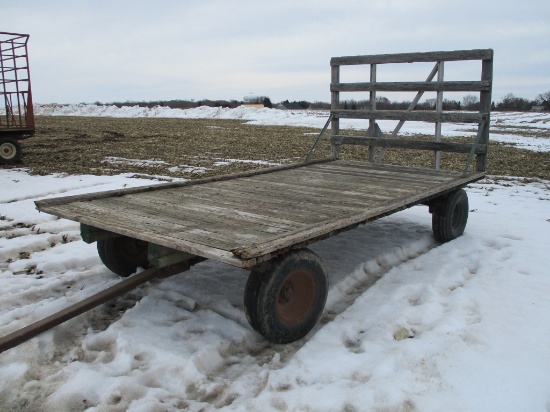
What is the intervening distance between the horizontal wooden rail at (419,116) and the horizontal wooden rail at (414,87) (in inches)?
13.1

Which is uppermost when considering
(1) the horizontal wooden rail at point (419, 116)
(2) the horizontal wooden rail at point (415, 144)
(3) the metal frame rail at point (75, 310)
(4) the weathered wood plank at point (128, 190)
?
(1) the horizontal wooden rail at point (419, 116)

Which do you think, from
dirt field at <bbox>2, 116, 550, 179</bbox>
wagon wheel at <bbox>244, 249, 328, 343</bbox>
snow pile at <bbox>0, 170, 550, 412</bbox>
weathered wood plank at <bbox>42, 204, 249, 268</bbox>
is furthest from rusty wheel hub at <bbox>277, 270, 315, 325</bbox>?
dirt field at <bbox>2, 116, 550, 179</bbox>

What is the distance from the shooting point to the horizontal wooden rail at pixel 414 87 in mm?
6662

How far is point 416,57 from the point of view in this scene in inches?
289

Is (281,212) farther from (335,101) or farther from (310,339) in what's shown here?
(335,101)

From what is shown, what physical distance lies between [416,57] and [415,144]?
128 cm

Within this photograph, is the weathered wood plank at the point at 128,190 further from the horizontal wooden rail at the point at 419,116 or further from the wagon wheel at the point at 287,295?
the wagon wheel at the point at 287,295

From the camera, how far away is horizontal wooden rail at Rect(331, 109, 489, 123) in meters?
6.73

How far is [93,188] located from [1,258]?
3643 mm

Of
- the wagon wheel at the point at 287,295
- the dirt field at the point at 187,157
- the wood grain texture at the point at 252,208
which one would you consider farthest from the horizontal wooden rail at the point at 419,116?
the wagon wheel at the point at 287,295

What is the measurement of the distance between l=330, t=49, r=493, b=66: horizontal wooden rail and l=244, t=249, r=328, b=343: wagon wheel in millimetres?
4484

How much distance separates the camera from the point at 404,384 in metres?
2.89

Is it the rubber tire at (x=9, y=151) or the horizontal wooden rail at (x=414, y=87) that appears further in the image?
the rubber tire at (x=9, y=151)

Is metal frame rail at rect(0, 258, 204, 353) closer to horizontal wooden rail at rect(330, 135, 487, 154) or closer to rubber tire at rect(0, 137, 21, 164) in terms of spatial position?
horizontal wooden rail at rect(330, 135, 487, 154)
